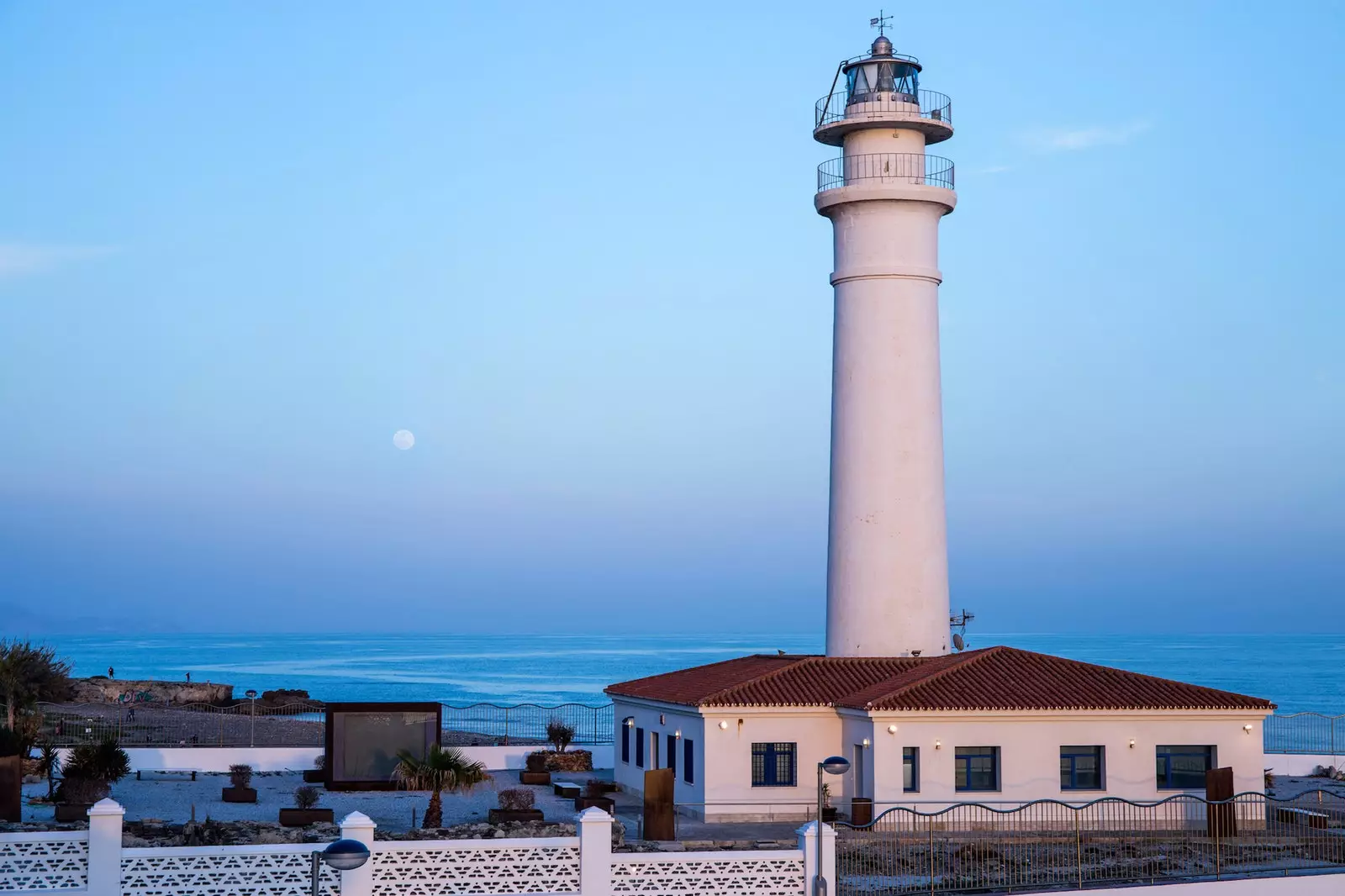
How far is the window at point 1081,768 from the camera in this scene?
2634cm

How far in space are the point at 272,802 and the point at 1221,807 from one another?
16239 millimetres

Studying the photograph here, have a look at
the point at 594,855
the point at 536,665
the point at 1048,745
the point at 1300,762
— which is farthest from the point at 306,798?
the point at 536,665

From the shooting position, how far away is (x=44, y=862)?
1631 cm

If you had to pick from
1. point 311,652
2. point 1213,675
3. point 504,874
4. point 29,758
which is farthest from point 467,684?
point 504,874

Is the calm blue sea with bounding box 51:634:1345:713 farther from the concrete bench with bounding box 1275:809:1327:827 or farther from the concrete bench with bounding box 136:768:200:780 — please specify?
the concrete bench with bounding box 1275:809:1327:827

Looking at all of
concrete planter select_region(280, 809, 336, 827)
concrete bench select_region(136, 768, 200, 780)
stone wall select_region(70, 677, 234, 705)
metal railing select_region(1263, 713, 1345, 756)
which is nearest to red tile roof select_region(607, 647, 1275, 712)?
concrete planter select_region(280, 809, 336, 827)

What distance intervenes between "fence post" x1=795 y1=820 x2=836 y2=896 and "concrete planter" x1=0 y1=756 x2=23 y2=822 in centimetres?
1270

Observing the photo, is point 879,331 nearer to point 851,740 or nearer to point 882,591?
point 882,591

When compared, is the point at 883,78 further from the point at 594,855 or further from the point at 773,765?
the point at 594,855

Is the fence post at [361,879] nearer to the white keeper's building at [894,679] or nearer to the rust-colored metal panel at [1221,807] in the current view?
the white keeper's building at [894,679]

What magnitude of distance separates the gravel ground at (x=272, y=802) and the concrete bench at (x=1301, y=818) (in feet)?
38.0

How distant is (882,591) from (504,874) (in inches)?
555

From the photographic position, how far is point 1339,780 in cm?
3375

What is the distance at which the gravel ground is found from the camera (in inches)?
1040
